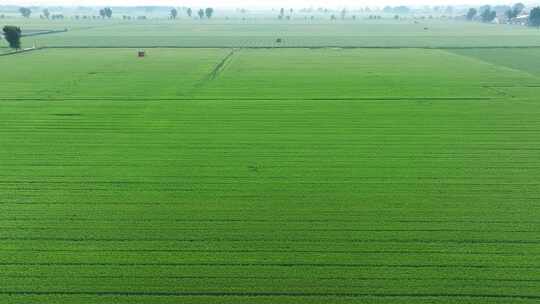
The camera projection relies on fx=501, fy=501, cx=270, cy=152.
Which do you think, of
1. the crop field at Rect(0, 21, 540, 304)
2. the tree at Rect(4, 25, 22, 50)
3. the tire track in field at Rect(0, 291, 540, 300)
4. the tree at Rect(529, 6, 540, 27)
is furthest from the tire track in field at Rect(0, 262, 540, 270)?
the tree at Rect(529, 6, 540, 27)

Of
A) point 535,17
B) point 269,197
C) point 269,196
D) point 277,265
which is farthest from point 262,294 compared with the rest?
point 535,17

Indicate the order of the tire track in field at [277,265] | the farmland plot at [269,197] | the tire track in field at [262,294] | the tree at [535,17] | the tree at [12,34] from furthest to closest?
the tree at [535,17]
the tree at [12,34]
the tire track in field at [277,265]
the farmland plot at [269,197]
the tire track in field at [262,294]

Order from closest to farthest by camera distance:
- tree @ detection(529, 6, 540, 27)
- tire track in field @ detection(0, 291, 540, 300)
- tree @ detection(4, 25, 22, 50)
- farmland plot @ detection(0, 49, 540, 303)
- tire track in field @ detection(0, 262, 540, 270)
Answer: tire track in field @ detection(0, 291, 540, 300)
farmland plot @ detection(0, 49, 540, 303)
tire track in field @ detection(0, 262, 540, 270)
tree @ detection(4, 25, 22, 50)
tree @ detection(529, 6, 540, 27)

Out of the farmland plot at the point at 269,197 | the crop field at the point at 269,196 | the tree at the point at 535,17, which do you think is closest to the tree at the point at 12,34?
the crop field at the point at 269,196

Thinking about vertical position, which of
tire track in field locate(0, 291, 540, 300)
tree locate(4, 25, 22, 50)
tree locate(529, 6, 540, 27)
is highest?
tree locate(529, 6, 540, 27)

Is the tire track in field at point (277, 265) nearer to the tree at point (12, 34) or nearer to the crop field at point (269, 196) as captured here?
the crop field at point (269, 196)

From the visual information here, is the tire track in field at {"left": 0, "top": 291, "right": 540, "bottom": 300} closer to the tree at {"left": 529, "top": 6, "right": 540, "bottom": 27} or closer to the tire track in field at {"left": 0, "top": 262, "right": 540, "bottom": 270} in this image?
the tire track in field at {"left": 0, "top": 262, "right": 540, "bottom": 270}
